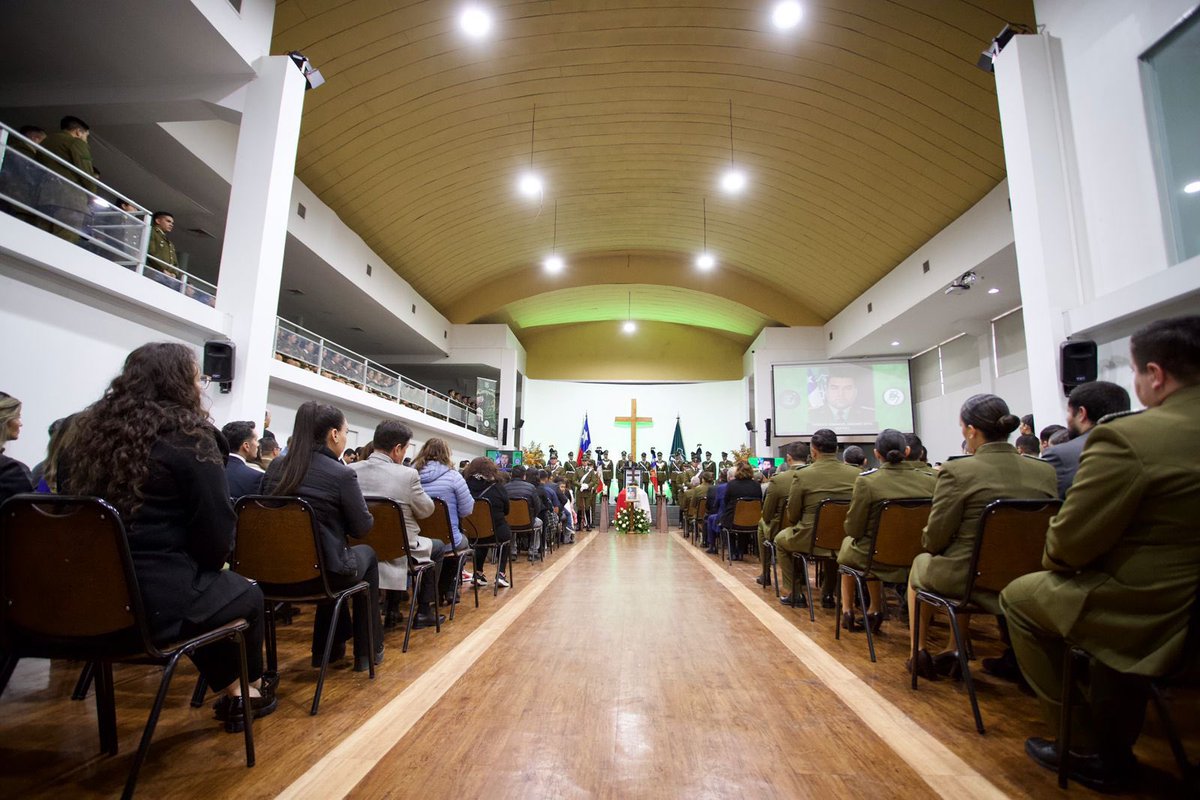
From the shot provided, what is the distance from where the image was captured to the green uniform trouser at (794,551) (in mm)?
3438

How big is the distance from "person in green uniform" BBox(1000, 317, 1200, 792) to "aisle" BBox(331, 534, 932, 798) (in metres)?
0.51

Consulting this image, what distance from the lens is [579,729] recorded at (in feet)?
5.86

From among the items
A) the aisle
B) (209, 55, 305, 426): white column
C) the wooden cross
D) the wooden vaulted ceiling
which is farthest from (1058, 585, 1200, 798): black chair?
the wooden cross

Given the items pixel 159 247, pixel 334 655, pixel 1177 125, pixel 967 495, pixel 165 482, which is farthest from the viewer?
pixel 159 247

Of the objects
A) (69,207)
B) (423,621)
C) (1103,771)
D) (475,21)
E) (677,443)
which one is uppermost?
(475,21)

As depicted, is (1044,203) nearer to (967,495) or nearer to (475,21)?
(967,495)

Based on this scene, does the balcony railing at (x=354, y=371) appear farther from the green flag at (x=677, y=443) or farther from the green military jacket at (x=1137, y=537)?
the green military jacket at (x=1137, y=537)

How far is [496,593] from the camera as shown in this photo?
14.3ft

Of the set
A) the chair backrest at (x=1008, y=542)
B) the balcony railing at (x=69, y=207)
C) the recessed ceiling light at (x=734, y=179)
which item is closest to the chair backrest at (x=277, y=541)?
the chair backrest at (x=1008, y=542)

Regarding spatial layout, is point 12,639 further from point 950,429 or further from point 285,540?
point 950,429

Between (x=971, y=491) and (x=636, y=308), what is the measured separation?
15533mm

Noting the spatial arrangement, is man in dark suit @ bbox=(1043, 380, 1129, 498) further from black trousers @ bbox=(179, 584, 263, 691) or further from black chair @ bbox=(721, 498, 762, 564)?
black chair @ bbox=(721, 498, 762, 564)

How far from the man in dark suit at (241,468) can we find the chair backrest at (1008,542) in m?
2.96

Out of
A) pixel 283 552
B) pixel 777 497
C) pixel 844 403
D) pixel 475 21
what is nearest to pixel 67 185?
pixel 283 552
